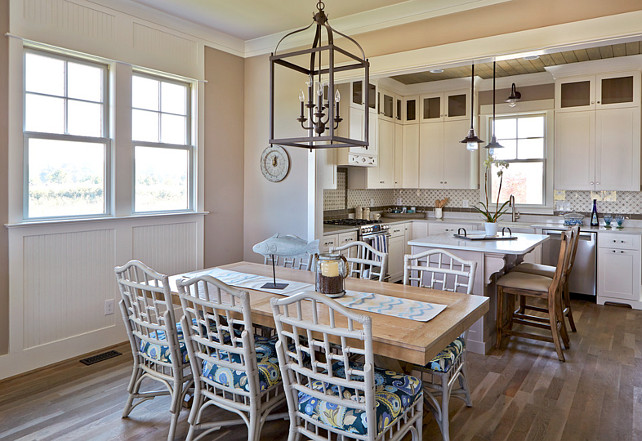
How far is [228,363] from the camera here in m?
2.16

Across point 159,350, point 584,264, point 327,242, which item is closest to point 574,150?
point 584,264

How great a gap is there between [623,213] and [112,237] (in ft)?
19.6

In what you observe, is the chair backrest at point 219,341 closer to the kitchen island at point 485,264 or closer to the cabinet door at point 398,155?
the kitchen island at point 485,264

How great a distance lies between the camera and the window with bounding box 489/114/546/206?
6449 mm

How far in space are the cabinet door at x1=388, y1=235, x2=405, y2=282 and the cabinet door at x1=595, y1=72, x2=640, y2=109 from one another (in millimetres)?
3001

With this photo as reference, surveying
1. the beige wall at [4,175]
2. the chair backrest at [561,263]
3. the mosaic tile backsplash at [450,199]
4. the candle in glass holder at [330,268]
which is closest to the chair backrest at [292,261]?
the candle in glass holder at [330,268]

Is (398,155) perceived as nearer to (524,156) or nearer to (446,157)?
(446,157)

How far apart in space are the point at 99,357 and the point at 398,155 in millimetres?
4976

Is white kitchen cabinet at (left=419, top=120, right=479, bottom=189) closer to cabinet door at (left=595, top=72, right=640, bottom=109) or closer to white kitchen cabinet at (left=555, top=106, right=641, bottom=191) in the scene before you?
white kitchen cabinet at (left=555, top=106, right=641, bottom=191)

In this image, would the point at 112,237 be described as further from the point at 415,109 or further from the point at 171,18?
the point at 415,109

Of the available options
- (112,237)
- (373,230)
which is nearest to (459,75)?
(373,230)

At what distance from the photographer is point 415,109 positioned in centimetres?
702

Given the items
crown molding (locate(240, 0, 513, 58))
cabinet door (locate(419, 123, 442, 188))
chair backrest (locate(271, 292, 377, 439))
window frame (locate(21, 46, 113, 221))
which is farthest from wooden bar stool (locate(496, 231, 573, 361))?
window frame (locate(21, 46, 113, 221))

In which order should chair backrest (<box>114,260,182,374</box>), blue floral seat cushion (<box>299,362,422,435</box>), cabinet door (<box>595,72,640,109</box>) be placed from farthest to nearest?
cabinet door (<box>595,72,640,109</box>) < chair backrest (<box>114,260,182,374</box>) < blue floral seat cushion (<box>299,362,422,435</box>)
